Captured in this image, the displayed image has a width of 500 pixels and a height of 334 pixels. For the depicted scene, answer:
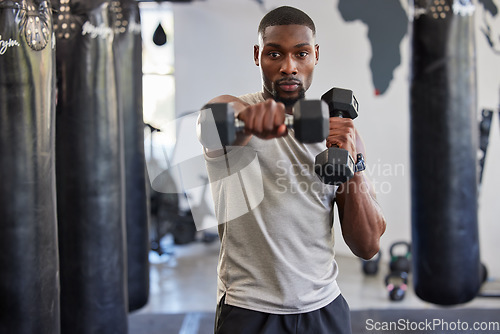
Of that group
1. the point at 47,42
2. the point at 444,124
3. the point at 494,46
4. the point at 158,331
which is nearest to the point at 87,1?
the point at 47,42

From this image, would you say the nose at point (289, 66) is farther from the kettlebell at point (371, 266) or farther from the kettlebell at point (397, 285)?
the kettlebell at point (371, 266)

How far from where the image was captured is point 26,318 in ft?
5.44

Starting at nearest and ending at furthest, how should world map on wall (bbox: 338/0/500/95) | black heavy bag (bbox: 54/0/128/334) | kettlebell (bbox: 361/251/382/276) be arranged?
1. black heavy bag (bbox: 54/0/128/334)
2. world map on wall (bbox: 338/0/500/95)
3. kettlebell (bbox: 361/251/382/276)

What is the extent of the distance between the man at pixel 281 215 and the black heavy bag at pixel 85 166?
112cm

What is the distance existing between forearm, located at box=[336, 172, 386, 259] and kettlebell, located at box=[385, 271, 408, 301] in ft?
8.06

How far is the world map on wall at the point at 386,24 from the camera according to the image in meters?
3.90

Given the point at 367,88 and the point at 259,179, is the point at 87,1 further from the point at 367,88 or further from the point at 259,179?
the point at 367,88

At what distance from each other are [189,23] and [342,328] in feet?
14.4

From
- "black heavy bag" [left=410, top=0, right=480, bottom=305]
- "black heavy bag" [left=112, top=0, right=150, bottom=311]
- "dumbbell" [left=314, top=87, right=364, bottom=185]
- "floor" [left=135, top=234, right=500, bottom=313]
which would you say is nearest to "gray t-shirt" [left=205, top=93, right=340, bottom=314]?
"dumbbell" [left=314, top=87, right=364, bottom=185]

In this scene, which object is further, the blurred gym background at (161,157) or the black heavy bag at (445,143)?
the black heavy bag at (445,143)

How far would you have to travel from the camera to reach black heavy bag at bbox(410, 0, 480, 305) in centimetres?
220

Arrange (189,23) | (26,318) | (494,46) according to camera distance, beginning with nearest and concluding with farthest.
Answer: (26,318) < (494,46) < (189,23)

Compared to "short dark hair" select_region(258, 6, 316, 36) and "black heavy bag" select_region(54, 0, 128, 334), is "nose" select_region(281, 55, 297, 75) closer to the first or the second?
"short dark hair" select_region(258, 6, 316, 36)

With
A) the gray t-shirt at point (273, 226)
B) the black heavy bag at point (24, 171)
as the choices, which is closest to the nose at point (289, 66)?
the gray t-shirt at point (273, 226)
